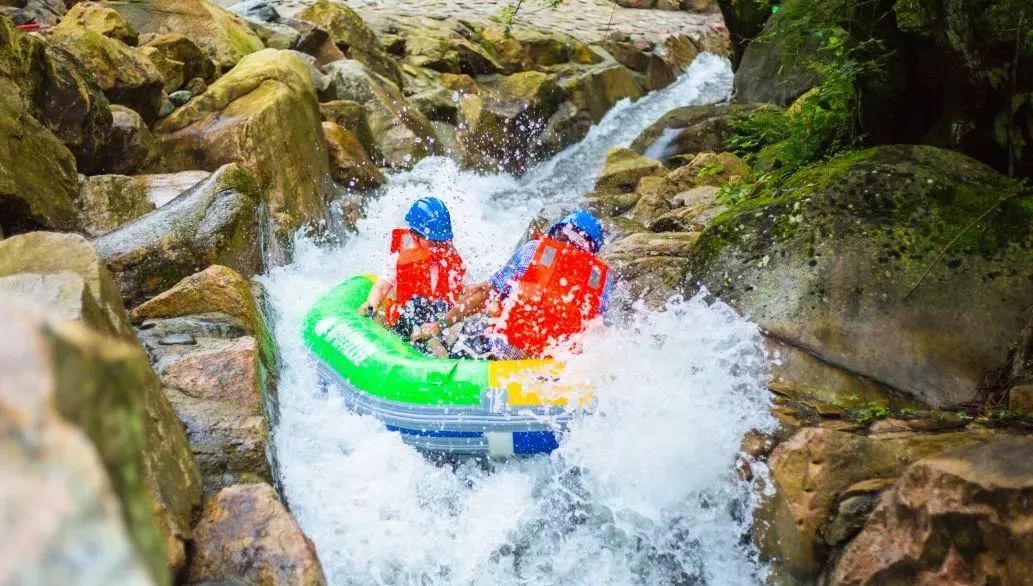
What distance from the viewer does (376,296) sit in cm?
564

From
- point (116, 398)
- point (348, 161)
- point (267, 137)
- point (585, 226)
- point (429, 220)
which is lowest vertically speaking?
point (348, 161)

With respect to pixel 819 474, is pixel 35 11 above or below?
below

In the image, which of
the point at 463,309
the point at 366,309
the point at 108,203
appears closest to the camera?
the point at 463,309

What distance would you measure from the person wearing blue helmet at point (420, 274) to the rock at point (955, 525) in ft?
11.4

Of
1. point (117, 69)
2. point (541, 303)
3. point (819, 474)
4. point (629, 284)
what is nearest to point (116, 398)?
point (819, 474)

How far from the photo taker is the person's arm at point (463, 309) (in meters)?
5.43

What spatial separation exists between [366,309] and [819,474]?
3.28 meters

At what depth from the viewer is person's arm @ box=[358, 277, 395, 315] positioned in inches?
220

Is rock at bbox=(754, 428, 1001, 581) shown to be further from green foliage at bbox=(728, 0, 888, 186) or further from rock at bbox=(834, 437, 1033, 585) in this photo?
green foliage at bbox=(728, 0, 888, 186)

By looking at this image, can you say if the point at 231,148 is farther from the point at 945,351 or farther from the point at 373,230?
the point at 945,351

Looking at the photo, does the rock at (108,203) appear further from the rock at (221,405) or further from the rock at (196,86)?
the rock at (196,86)

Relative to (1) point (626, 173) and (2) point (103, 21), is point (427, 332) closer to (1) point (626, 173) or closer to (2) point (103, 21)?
(1) point (626, 173)

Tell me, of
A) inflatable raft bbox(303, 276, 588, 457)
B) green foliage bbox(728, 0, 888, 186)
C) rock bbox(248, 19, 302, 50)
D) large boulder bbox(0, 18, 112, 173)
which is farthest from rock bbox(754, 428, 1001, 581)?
rock bbox(248, 19, 302, 50)

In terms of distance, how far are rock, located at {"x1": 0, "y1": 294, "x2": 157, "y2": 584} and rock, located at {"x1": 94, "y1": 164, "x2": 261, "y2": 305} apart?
15.8 feet
